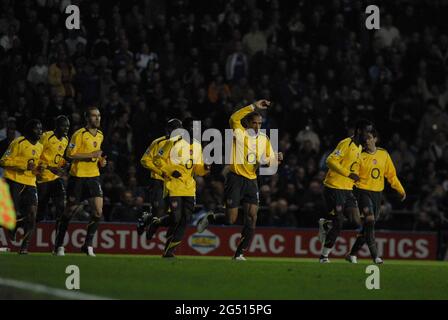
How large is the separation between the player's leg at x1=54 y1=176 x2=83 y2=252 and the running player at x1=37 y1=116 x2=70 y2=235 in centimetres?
78

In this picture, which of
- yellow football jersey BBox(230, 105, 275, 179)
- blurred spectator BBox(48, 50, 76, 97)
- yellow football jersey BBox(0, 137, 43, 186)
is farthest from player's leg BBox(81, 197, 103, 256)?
blurred spectator BBox(48, 50, 76, 97)

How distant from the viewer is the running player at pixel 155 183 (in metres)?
21.3

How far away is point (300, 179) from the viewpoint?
27.5m

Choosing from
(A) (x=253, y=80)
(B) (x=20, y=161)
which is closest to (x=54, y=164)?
(B) (x=20, y=161)

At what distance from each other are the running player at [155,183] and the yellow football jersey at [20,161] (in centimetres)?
215

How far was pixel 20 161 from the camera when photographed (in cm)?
2217

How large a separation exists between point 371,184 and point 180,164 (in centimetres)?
354

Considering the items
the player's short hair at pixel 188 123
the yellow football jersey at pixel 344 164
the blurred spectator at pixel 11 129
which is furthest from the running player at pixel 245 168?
the blurred spectator at pixel 11 129

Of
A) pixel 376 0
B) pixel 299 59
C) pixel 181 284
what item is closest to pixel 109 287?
pixel 181 284

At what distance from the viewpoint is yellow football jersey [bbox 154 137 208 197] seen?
2108 cm

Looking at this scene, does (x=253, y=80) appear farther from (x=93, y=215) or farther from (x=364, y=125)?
(x=93, y=215)

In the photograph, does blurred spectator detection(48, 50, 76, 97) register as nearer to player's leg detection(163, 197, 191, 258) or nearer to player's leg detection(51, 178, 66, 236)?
player's leg detection(51, 178, 66, 236)

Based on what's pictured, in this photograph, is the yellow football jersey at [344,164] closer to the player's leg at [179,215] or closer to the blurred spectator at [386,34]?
the player's leg at [179,215]
